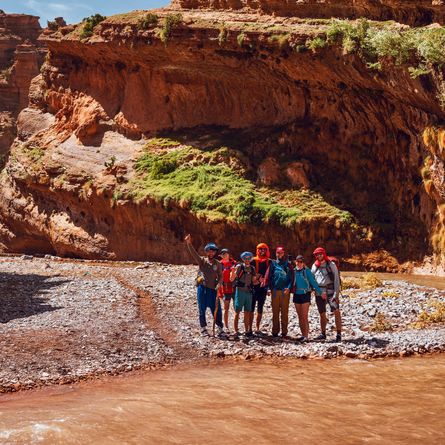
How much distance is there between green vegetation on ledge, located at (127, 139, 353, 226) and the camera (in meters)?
29.8

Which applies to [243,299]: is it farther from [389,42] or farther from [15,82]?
[15,82]

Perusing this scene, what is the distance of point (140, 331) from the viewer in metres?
14.6

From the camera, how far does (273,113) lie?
115 ft

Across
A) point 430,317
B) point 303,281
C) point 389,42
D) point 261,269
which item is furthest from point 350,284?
point 389,42

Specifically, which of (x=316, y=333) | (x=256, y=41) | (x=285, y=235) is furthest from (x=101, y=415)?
(x=256, y=41)

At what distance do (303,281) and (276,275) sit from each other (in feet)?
1.98

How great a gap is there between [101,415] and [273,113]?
1117 inches

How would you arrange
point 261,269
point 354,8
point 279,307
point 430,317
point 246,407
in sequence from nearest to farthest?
1. point 246,407
2. point 261,269
3. point 279,307
4. point 430,317
5. point 354,8

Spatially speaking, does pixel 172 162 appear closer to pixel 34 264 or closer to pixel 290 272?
pixel 34 264

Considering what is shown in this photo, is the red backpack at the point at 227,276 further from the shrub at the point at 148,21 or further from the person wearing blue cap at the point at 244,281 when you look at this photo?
the shrub at the point at 148,21

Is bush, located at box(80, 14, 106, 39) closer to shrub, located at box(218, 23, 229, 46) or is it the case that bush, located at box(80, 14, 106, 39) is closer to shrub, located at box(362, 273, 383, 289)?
shrub, located at box(218, 23, 229, 46)

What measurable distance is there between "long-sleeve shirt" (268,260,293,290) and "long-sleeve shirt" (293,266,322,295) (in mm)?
127

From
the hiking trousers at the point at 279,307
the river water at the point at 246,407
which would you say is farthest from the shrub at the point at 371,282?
the river water at the point at 246,407

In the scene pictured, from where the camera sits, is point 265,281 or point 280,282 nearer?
point 265,281
